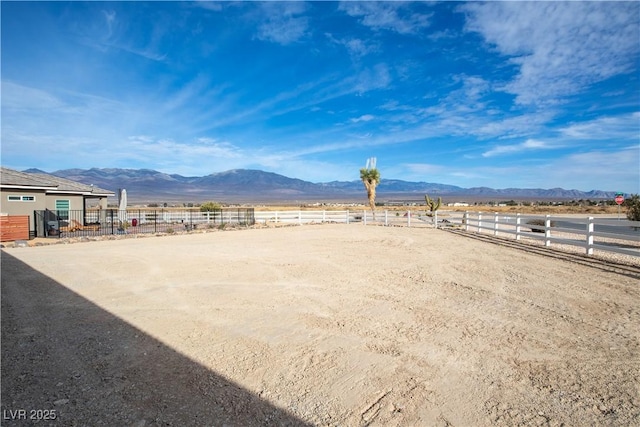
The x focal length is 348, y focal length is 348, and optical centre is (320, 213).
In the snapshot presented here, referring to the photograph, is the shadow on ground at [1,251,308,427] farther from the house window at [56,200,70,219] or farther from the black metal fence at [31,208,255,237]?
the house window at [56,200,70,219]

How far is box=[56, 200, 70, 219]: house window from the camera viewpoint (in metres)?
23.6

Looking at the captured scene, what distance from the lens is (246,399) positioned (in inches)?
119

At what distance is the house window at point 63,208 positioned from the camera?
77.6 ft

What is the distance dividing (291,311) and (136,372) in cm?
241

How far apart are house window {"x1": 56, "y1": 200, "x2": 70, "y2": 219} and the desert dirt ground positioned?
18.7m

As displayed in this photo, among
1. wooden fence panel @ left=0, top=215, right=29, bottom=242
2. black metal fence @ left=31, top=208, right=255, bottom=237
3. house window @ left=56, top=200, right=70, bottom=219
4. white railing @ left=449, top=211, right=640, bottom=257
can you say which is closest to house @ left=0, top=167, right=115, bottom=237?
house window @ left=56, top=200, right=70, bottom=219

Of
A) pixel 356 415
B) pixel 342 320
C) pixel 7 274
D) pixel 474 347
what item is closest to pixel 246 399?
pixel 356 415

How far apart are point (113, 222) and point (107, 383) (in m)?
27.3

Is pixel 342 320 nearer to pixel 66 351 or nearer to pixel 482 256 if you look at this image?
pixel 66 351

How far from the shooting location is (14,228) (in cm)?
1647

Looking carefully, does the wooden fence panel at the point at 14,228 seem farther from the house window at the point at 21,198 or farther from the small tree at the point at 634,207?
the small tree at the point at 634,207

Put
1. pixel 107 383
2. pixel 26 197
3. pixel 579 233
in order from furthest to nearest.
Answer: pixel 26 197 < pixel 579 233 < pixel 107 383

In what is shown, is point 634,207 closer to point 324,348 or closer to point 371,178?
point 324,348

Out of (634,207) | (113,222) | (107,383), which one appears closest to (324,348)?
(107,383)
